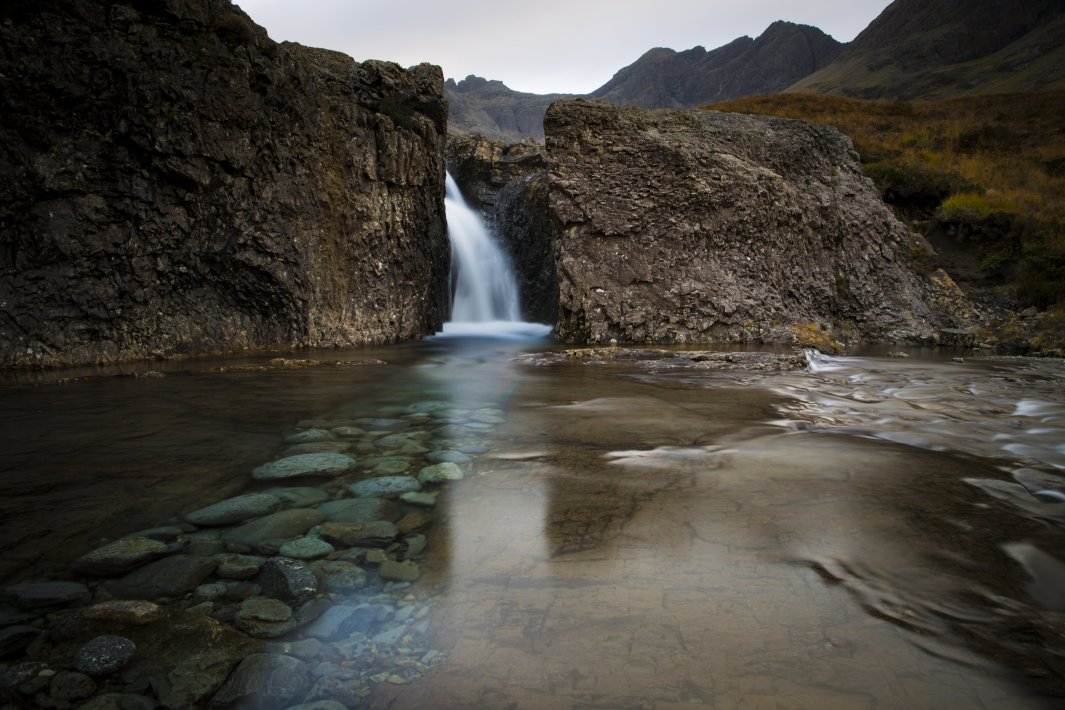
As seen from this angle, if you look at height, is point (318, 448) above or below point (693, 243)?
below

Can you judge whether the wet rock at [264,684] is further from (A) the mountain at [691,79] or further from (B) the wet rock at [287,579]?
(A) the mountain at [691,79]

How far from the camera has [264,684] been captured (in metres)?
1.28

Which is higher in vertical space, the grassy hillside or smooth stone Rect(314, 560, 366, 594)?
the grassy hillside

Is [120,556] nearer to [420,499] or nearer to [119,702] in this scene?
[119,702]

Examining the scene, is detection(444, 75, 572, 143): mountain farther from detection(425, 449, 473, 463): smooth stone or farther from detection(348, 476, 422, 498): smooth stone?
detection(348, 476, 422, 498): smooth stone

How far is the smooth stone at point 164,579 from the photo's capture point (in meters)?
1.67

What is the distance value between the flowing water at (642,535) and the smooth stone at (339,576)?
0.03 meters

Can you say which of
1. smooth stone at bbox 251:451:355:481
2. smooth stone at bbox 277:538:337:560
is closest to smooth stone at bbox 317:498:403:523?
smooth stone at bbox 277:538:337:560

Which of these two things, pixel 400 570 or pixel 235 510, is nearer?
pixel 400 570

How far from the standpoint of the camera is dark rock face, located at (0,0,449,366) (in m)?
6.52

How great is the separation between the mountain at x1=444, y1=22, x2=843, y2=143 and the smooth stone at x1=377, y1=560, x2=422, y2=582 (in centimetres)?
6552

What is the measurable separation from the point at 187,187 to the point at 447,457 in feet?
22.5

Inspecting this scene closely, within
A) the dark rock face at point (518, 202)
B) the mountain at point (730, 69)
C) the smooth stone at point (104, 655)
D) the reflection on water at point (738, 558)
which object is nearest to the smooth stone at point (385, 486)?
the reflection on water at point (738, 558)

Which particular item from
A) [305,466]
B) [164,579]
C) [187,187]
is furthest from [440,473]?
[187,187]
